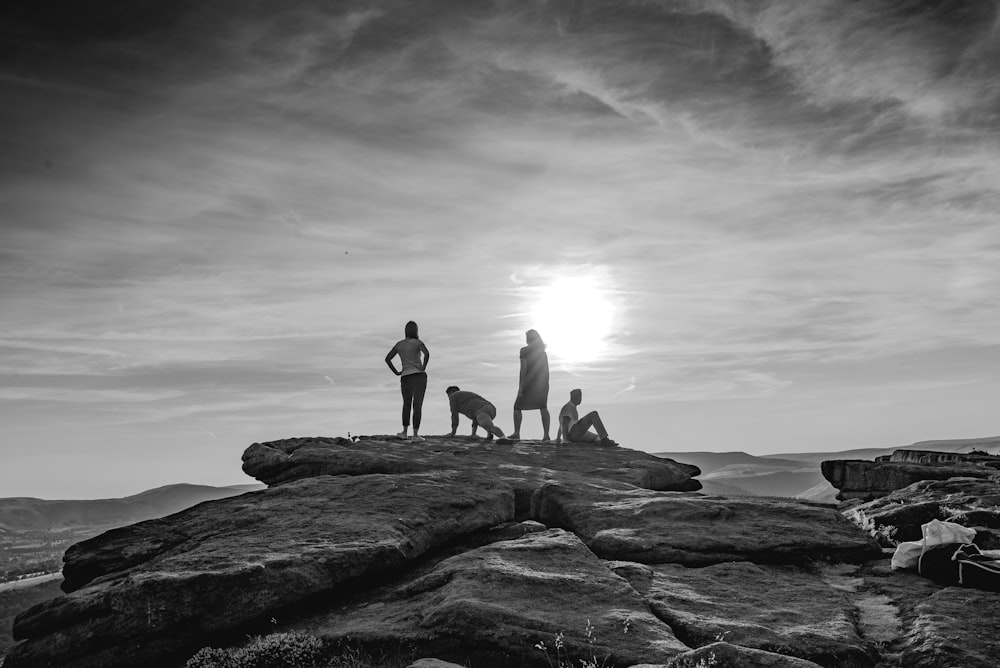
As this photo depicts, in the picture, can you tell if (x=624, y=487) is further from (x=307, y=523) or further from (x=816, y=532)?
(x=307, y=523)

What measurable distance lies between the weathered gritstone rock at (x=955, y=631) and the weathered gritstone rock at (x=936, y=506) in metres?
4.65

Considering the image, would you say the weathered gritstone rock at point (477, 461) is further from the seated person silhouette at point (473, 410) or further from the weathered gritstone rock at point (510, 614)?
the weathered gritstone rock at point (510, 614)

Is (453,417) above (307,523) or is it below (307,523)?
above

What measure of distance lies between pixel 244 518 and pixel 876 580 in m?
12.4

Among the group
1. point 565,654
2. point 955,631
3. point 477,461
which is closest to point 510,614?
point 565,654

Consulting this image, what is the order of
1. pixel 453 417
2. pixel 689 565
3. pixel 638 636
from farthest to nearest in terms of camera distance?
pixel 453 417
pixel 689 565
pixel 638 636

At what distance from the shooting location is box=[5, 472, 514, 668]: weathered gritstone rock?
11.2 m

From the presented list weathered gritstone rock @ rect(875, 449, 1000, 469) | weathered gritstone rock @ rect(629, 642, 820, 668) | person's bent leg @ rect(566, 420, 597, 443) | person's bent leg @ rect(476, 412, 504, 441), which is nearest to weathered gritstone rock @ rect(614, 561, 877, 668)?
weathered gritstone rock @ rect(629, 642, 820, 668)

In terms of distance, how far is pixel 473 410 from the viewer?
26000 millimetres

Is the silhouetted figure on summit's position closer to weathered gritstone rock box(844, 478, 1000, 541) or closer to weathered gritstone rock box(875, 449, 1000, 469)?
weathered gritstone rock box(844, 478, 1000, 541)

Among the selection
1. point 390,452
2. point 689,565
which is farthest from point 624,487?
point 390,452

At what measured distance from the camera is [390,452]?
67.1 ft

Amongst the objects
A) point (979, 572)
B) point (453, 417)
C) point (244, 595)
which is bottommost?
point (244, 595)

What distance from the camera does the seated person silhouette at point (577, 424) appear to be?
86.0 feet
